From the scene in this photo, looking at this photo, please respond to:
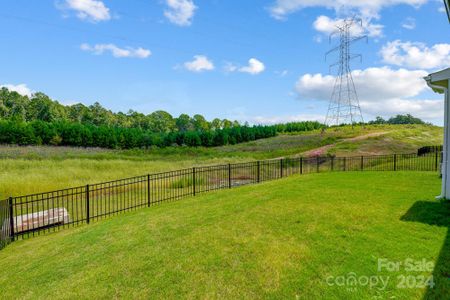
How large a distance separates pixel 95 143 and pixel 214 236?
68626 mm

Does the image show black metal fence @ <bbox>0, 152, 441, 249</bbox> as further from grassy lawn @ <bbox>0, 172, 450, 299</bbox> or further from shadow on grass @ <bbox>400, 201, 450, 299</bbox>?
shadow on grass @ <bbox>400, 201, 450, 299</bbox>

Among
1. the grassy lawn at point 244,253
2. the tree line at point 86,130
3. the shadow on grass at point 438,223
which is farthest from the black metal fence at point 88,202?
the tree line at point 86,130

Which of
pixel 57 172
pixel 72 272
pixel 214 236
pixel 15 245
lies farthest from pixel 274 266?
pixel 57 172

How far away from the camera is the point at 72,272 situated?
471 centimetres

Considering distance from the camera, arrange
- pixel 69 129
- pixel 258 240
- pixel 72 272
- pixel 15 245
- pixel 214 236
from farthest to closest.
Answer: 1. pixel 69 129
2. pixel 15 245
3. pixel 214 236
4. pixel 258 240
5. pixel 72 272

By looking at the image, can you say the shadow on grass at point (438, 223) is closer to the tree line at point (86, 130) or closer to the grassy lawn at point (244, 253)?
the grassy lawn at point (244, 253)

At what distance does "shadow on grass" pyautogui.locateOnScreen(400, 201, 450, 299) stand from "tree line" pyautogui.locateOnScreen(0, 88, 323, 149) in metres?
67.5

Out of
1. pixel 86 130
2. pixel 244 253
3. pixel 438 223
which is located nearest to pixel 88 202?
pixel 244 253

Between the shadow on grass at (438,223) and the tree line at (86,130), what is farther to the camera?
the tree line at (86,130)

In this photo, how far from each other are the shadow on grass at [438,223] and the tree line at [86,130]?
221ft

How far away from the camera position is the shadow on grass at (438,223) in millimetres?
3451

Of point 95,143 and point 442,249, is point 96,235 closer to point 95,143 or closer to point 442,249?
point 442,249

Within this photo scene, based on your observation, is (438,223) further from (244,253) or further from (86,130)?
(86,130)

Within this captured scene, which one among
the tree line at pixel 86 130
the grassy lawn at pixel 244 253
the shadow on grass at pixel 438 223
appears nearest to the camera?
the shadow on grass at pixel 438 223
